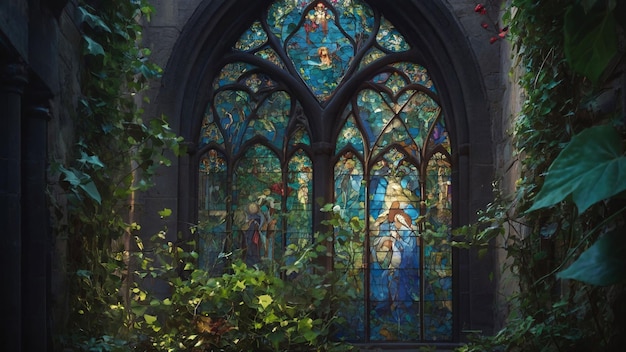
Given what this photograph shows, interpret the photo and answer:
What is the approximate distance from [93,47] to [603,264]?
2981 mm

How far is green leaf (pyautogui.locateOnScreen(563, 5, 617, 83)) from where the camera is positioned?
191 centimetres

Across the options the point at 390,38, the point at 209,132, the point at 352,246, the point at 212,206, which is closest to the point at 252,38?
the point at 209,132

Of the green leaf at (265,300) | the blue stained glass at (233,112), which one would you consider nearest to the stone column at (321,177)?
the blue stained glass at (233,112)

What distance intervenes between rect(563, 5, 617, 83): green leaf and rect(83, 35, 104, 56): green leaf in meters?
2.66

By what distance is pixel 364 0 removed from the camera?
21.2 ft

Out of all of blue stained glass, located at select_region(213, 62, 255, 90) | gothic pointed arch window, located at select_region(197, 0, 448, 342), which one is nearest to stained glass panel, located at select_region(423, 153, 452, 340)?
gothic pointed arch window, located at select_region(197, 0, 448, 342)

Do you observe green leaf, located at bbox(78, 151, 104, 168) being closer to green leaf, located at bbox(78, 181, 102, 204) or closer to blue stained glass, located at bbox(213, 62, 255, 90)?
green leaf, located at bbox(78, 181, 102, 204)

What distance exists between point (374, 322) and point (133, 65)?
256 cm

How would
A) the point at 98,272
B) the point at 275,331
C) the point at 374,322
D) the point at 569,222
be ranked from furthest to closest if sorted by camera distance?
the point at 374,322 < the point at 275,331 < the point at 98,272 < the point at 569,222

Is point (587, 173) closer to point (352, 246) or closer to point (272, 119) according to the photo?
point (352, 246)

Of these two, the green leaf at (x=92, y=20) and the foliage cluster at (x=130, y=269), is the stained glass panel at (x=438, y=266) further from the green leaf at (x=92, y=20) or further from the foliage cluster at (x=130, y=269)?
the green leaf at (x=92, y=20)

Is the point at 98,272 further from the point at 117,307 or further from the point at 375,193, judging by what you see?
the point at 375,193

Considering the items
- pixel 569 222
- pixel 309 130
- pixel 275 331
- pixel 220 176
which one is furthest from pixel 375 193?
pixel 569 222

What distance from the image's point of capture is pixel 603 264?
164cm
